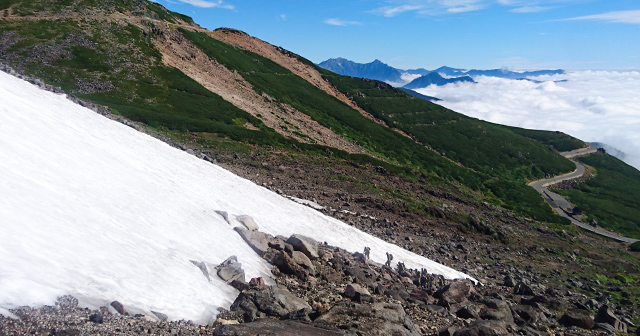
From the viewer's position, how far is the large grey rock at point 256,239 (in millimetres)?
17283

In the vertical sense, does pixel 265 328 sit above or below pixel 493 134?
below

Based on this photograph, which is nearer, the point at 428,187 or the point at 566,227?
the point at 428,187

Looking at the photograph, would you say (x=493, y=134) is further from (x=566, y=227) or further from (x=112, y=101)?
(x=112, y=101)

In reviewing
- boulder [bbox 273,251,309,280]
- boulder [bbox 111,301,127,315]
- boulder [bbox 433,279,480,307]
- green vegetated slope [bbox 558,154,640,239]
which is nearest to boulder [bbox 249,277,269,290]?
boulder [bbox 273,251,309,280]

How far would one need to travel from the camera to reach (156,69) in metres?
73.1

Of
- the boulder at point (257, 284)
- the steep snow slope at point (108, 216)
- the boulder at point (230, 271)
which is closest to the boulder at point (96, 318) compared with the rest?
the steep snow slope at point (108, 216)

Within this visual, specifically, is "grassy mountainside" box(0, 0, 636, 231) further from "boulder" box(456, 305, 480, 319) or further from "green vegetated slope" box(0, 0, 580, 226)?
"boulder" box(456, 305, 480, 319)

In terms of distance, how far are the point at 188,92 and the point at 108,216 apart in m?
60.6

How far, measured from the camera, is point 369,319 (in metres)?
12.5

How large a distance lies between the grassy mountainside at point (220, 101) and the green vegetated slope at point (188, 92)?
0.18m

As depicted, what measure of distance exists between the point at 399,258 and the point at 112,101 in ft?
145

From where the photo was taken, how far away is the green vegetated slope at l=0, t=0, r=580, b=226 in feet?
190

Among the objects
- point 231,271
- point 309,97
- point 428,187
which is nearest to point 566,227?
point 428,187

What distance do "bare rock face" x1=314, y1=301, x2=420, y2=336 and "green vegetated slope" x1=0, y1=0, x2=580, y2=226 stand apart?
140 ft
